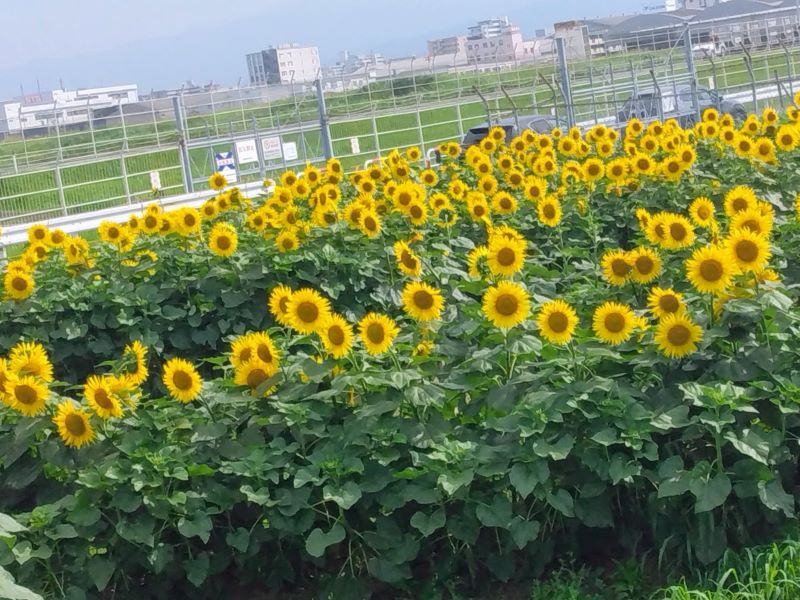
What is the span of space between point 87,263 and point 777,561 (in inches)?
184

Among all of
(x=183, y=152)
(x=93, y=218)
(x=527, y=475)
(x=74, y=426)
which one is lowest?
(x=93, y=218)

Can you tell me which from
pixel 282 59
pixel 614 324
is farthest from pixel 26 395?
pixel 282 59

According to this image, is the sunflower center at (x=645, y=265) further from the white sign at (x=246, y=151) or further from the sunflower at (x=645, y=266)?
the white sign at (x=246, y=151)

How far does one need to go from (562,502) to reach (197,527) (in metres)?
1.16

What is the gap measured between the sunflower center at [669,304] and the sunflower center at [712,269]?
0.43 feet

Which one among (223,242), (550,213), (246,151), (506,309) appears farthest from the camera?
(246,151)

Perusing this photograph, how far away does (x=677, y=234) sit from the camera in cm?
484

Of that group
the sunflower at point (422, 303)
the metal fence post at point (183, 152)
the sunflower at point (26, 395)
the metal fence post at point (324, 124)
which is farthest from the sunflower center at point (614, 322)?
the metal fence post at point (183, 152)

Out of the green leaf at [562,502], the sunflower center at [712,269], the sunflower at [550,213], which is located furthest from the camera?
the sunflower at [550,213]

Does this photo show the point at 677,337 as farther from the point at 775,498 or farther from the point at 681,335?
the point at 775,498

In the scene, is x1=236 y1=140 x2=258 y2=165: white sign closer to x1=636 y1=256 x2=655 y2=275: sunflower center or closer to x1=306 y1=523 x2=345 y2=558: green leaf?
x1=636 y1=256 x2=655 y2=275: sunflower center

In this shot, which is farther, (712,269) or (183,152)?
(183,152)

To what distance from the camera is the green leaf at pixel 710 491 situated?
3779mm

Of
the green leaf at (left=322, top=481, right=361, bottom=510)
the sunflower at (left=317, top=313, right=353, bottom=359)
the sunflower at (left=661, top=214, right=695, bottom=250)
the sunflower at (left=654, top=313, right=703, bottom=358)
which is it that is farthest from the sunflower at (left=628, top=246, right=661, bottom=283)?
the green leaf at (left=322, top=481, right=361, bottom=510)
